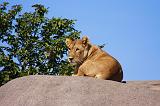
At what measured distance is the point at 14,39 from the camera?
36.4 meters

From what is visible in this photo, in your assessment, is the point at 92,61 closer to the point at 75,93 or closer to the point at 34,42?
the point at 75,93

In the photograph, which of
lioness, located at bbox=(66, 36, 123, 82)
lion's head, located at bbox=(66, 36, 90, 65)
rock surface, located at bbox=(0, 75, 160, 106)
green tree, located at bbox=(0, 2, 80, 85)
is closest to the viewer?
rock surface, located at bbox=(0, 75, 160, 106)

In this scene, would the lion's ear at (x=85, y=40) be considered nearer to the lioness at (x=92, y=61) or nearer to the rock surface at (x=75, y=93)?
the lioness at (x=92, y=61)

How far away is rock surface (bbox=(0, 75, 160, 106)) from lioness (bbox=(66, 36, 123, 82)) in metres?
1.23

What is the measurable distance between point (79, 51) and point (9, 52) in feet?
68.8

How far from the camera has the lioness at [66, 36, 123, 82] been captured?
13.6 meters

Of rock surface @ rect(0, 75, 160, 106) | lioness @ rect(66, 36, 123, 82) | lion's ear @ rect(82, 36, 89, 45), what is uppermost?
lion's ear @ rect(82, 36, 89, 45)

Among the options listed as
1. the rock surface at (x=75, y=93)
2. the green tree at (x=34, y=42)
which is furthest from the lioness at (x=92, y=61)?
the green tree at (x=34, y=42)

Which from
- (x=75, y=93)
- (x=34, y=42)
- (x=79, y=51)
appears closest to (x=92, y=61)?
(x=79, y=51)

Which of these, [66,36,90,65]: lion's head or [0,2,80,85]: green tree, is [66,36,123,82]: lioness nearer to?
[66,36,90,65]: lion's head

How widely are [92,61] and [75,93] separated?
255 cm

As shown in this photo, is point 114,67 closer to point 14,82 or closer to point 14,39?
point 14,82

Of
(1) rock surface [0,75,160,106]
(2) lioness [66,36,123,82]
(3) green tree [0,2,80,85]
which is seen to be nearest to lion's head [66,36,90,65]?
(2) lioness [66,36,123,82]

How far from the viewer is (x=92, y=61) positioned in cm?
1405
